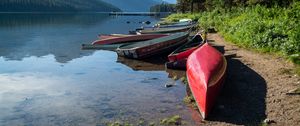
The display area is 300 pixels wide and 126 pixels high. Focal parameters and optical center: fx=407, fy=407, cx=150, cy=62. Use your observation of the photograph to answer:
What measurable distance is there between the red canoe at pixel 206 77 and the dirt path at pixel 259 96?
414mm

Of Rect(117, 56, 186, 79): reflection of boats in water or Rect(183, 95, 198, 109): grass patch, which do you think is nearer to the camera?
Rect(183, 95, 198, 109): grass patch

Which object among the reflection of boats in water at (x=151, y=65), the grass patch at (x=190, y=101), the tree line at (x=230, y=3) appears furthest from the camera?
the tree line at (x=230, y=3)

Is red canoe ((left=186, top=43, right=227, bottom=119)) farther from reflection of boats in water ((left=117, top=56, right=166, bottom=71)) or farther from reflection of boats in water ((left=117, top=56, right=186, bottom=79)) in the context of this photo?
reflection of boats in water ((left=117, top=56, right=166, bottom=71))

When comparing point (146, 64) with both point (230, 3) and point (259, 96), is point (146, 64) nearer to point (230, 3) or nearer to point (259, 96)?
point (259, 96)

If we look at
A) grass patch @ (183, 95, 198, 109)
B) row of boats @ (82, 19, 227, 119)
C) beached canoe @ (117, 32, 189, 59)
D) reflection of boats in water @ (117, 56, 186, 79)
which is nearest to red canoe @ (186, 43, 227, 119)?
row of boats @ (82, 19, 227, 119)

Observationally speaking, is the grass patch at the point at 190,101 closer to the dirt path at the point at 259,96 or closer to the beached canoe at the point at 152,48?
the dirt path at the point at 259,96

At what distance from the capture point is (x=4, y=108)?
45.1 feet

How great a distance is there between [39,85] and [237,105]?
29.7 ft

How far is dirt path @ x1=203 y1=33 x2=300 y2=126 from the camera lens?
446 inches

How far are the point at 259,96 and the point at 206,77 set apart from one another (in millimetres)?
1922

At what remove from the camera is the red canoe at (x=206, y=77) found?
12049mm

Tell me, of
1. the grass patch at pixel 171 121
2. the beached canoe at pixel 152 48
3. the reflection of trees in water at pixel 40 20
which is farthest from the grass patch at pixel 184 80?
the reflection of trees in water at pixel 40 20

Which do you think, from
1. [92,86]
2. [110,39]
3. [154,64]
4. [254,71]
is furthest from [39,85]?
[110,39]

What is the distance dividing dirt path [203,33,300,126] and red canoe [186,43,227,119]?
1.36 feet
